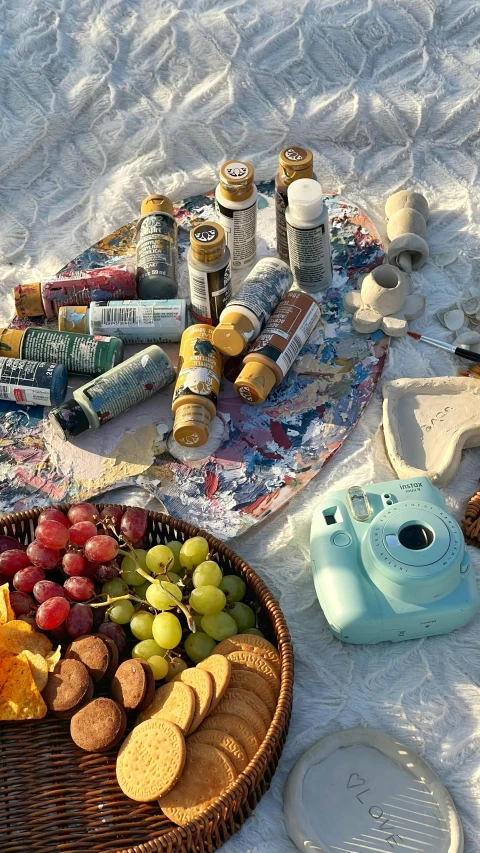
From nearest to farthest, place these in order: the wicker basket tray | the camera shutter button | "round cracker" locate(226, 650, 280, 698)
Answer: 1. the wicker basket tray
2. "round cracker" locate(226, 650, 280, 698)
3. the camera shutter button

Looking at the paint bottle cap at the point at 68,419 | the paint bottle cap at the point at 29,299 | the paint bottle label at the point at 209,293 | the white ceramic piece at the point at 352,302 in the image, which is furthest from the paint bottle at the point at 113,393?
the white ceramic piece at the point at 352,302

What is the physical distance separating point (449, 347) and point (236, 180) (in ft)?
1.38

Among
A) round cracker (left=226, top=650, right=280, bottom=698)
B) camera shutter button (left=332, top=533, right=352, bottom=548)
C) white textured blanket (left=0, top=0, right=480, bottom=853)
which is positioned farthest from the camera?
white textured blanket (left=0, top=0, right=480, bottom=853)

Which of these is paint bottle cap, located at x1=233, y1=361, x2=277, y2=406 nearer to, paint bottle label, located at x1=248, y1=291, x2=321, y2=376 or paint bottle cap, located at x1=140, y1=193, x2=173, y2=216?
paint bottle label, located at x1=248, y1=291, x2=321, y2=376

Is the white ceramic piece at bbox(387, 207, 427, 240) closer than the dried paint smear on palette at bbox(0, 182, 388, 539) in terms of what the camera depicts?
No

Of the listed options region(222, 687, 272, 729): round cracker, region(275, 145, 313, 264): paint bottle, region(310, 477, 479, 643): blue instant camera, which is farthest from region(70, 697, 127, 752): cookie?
region(275, 145, 313, 264): paint bottle

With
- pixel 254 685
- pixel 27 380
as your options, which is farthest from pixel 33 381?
pixel 254 685

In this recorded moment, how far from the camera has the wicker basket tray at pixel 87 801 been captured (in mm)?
847

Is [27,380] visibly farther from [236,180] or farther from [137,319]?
[236,180]

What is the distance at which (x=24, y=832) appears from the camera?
0.88m

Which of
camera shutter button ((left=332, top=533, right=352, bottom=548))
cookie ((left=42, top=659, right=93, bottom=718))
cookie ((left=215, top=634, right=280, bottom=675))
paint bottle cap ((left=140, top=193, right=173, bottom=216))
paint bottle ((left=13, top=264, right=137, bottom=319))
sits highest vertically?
paint bottle cap ((left=140, top=193, right=173, bottom=216))

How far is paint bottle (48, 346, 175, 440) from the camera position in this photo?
4.08 feet

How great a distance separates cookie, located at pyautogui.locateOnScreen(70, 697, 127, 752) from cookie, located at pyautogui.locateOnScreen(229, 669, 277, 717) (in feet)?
0.41

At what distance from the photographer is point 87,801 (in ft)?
2.94
